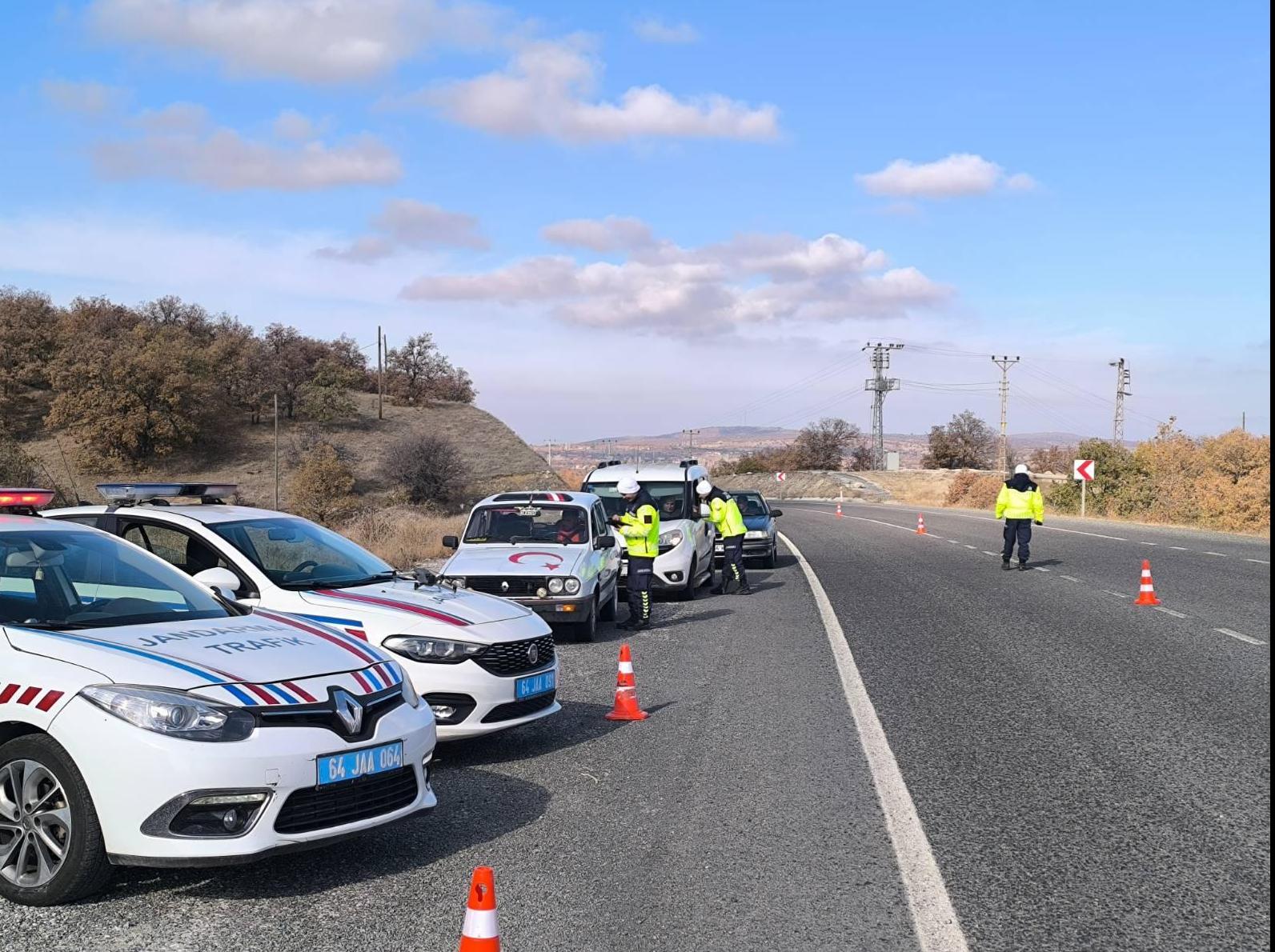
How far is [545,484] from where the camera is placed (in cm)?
6103

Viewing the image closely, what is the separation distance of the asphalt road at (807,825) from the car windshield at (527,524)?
6.77 feet

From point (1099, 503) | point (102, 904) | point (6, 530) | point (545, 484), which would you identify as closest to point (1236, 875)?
point (102, 904)

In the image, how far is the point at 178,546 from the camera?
846 cm

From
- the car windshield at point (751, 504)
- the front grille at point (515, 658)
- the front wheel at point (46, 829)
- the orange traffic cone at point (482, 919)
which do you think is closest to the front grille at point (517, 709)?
the front grille at point (515, 658)

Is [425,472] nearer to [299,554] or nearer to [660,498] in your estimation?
[660,498]

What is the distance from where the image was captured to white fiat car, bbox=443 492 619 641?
12.3 m

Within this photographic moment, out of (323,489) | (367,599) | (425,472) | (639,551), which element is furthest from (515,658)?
(425,472)

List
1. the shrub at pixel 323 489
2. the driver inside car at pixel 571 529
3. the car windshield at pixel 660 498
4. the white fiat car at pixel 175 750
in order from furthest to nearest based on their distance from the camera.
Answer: the shrub at pixel 323 489
the car windshield at pixel 660 498
the driver inside car at pixel 571 529
the white fiat car at pixel 175 750

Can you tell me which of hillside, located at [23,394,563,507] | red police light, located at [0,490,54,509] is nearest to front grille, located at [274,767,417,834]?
red police light, located at [0,490,54,509]

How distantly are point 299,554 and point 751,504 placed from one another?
16.4 meters

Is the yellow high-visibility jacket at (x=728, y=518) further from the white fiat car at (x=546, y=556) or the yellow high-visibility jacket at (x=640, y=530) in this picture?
the yellow high-visibility jacket at (x=640, y=530)

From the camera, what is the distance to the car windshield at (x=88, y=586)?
18.5 ft

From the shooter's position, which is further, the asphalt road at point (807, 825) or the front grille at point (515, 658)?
the front grille at point (515, 658)

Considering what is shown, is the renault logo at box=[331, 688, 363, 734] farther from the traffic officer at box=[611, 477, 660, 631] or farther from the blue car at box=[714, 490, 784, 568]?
the blue car at box=[714, 490, 784, 568]
